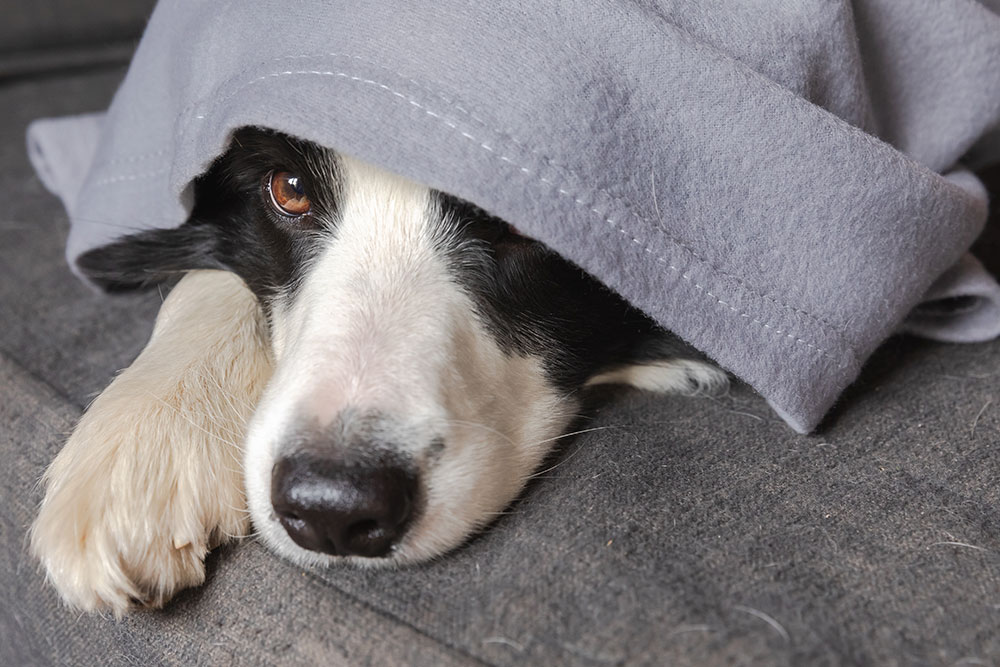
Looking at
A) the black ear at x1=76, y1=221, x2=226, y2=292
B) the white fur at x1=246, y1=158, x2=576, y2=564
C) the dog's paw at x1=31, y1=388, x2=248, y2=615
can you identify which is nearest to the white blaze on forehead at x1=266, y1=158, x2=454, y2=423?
the white fur at x1=246, y1=158, x2=576, y2=564

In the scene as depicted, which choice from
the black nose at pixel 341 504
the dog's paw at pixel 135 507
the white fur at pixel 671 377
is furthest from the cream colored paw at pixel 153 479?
the white fur at pixel 671 377

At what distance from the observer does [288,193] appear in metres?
1.08

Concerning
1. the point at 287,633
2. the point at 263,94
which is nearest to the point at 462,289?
the point at 263,94

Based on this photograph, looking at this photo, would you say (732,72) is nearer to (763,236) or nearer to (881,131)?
(763,236)

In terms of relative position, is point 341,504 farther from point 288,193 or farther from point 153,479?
point 288,193

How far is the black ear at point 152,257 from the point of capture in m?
1.24

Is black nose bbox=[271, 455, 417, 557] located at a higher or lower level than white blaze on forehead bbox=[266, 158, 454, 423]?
lower

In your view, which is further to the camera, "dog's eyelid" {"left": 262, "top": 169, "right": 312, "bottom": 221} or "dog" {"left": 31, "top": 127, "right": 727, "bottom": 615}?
"dog's eyelid" {"left": 262, "top": 169, "right": 312, "bottom": 221}

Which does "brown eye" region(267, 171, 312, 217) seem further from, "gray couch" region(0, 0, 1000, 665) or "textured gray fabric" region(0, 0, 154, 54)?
"textured gray fabric" region(0, 0, 154, 54)

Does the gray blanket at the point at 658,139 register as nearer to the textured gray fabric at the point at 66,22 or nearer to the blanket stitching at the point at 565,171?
the blanket stitching at the point at 565,171

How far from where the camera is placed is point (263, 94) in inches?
35.1

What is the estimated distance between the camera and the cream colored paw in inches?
33.7

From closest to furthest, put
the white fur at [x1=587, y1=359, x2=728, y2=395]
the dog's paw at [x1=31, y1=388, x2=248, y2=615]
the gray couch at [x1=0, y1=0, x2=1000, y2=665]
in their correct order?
the gray couch at [x1=0, y1=0, x2=1000, y2=665] < the dog's paw at [x1=31, y1=388, x2=248, y2=615] < the white fur at [x1=587, y1=359, x2=728, y2=395]

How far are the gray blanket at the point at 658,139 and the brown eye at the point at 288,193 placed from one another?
0.36 feet
